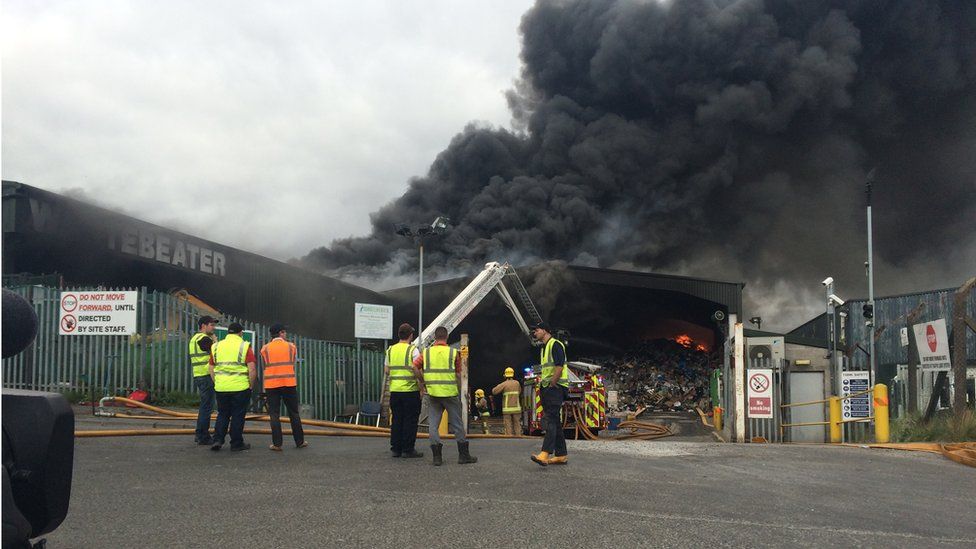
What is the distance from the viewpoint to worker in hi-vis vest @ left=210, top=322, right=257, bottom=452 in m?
8.59

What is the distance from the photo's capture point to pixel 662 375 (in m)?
29.5

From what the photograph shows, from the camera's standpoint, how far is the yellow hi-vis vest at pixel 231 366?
862 cm

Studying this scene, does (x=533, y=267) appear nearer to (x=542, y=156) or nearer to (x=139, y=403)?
(x=542, y=156)

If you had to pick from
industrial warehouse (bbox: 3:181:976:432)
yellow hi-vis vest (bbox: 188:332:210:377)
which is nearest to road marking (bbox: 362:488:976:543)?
yellow hi-vis vest (bbox: 188:332:210:377)

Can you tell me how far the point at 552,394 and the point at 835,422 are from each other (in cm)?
787

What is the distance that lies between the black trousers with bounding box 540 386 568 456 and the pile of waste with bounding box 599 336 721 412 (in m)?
17.3

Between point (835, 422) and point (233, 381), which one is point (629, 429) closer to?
point (835, 422)

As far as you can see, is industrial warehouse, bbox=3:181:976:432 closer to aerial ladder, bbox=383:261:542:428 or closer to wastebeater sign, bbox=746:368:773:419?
wastebeater sign, bbox=746:368:773:419

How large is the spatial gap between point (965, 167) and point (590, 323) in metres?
19.1

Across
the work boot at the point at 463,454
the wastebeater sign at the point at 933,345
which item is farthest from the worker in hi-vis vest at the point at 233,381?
the wastebeater sign at the point at 933,345

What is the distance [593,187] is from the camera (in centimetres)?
3638

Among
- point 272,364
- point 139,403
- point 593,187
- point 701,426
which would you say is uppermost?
point 593,187

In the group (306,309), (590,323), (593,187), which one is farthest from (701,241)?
(306,309)

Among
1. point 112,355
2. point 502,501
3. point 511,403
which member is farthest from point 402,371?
point 112,355
